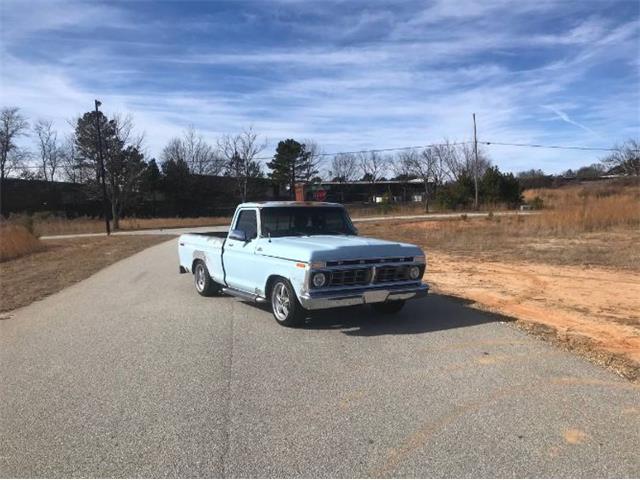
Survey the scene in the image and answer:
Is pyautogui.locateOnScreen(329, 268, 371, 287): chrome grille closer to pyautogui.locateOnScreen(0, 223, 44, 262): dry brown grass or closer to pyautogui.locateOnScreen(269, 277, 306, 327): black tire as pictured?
pyautogui.locateOnScreen(269, 277, 306, 327): black tire

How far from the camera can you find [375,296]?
780 centimetres

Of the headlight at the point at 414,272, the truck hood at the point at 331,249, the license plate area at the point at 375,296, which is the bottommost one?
the license plate area at the point at 375,296

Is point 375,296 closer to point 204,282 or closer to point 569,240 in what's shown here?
point 204,282

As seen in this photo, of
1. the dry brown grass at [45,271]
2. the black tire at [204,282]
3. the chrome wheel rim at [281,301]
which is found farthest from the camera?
the dry brown grass at [45,271]

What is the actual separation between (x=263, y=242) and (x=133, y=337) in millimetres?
2240

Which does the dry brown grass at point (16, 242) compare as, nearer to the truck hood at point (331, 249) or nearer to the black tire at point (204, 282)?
the black tire at point (204, 282)

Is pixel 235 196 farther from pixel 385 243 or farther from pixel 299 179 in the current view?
pixel 385 243

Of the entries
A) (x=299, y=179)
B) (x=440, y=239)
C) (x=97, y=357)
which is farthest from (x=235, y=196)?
(x=97, y=357)

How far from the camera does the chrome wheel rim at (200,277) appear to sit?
10.8 meters

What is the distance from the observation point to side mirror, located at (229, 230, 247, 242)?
9211 millimetres

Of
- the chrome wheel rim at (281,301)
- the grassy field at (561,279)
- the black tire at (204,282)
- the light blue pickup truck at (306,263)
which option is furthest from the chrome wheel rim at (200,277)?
the grassy field at (561,279)

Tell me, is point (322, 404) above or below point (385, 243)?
below

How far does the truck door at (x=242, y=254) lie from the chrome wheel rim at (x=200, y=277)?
1.16 metres

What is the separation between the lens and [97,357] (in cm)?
658
